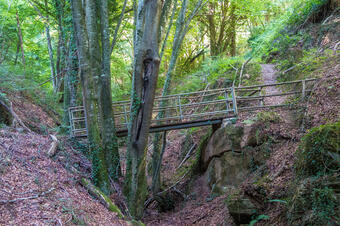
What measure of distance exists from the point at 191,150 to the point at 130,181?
18.1 feet

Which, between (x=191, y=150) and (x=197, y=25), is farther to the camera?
(x=197, y=25)

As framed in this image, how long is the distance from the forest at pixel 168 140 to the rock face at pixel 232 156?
3 centimetres

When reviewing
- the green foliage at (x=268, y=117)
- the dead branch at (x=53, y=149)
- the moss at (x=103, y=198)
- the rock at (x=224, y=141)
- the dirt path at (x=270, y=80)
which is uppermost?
the dirt path at (x=270, y=80)

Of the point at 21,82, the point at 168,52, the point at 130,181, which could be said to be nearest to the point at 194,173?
the point at 130,181

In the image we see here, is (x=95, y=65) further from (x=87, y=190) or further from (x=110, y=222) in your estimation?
(x=110, y=222)

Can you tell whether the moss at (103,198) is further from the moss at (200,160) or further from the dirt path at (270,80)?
the dirt path at (270,80)

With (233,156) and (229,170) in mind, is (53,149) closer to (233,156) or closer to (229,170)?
(229,170)

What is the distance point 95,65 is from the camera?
855cm

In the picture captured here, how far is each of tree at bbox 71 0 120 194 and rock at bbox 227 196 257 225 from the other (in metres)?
3.61

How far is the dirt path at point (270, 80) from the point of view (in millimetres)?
9978

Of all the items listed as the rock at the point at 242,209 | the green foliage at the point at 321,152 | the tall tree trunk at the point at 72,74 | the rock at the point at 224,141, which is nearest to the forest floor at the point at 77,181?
the rock at the point at 242,209

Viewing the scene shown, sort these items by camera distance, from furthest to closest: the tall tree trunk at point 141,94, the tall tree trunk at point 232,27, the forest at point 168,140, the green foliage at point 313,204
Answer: the tall tree trunk at point 232,27 < the tall tree trunk at point 141,94 < the forest at point 168,140 < the green foliage at point 313,204

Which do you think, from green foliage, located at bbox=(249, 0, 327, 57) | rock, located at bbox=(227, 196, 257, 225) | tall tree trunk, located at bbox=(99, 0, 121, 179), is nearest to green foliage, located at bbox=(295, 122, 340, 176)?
rock, located at bbox=(227, 196, 257, 225)

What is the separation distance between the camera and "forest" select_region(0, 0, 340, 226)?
5133 mm
